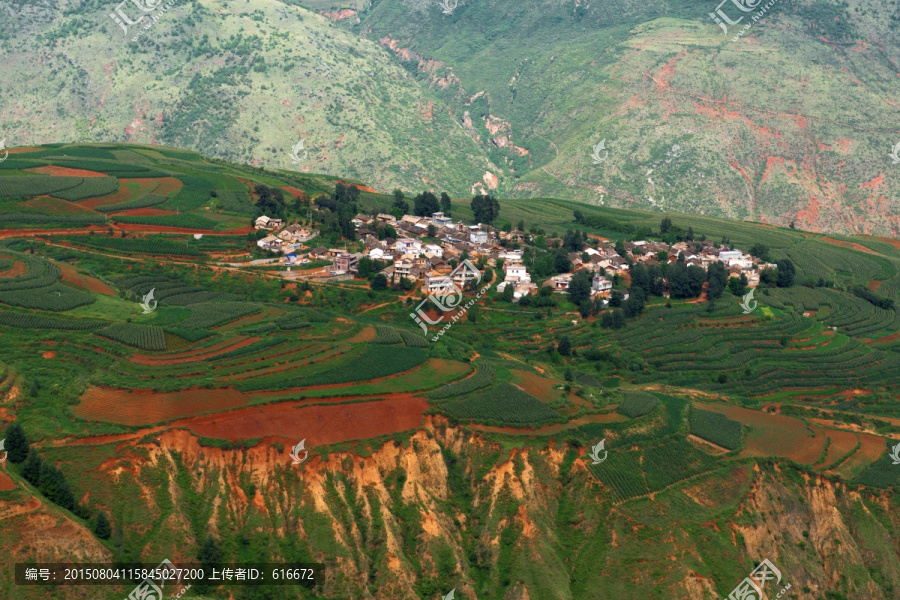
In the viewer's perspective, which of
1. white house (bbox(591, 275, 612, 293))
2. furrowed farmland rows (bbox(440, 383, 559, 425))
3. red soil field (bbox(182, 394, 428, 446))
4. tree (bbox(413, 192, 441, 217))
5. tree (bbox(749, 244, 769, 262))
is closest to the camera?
red soil field (bbox(182, 394, 428, 446))

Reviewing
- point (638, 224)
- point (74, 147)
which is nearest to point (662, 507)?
point (638, 224)

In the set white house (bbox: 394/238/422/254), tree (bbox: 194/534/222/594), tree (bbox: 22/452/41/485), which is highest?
white house (bbox: 394/238/422/254)

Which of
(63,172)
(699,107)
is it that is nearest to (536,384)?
(63,172)

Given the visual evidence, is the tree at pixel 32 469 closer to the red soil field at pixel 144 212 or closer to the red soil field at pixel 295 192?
the red soil field at pixel 144 212

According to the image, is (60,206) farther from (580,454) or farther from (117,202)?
(580,454)

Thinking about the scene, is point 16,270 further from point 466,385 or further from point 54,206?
point 466,385

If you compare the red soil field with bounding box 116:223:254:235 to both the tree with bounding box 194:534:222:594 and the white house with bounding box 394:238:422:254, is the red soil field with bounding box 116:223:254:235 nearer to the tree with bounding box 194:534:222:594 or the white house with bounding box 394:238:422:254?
the white house with bounding box 394:238:422:254

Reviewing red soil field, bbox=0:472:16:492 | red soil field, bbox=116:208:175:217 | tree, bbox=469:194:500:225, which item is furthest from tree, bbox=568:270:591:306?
red soil field, bbox=0:472:16:492
